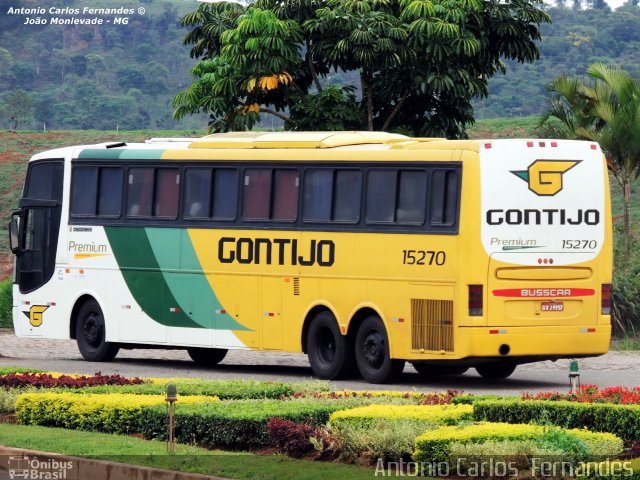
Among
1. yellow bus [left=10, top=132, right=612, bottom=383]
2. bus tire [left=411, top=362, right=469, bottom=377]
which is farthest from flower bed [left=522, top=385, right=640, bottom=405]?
bus tire [left=411, top=362, right=469, bottom=377]

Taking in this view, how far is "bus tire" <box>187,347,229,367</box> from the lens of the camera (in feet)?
86.8

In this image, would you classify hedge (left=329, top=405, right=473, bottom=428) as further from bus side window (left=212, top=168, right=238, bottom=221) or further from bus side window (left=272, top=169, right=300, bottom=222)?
bus side window (left=212, top=168, right=238, bottom=221)

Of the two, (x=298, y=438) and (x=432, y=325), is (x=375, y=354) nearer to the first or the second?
(x=432, y=325)

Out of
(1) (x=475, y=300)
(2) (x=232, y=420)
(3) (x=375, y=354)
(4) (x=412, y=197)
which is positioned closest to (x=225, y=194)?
(4) (x=412, y=197)

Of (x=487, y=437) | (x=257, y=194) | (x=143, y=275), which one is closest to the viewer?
(x=487, y=437)

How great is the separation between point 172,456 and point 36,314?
47.4ft

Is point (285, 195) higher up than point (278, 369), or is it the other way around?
point (285, 195)

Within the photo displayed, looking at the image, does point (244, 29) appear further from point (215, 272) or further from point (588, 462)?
point (588, 462)

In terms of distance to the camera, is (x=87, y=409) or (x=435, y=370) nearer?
(x=87, y=409)

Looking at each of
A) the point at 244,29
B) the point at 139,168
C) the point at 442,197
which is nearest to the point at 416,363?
the point at 442,197

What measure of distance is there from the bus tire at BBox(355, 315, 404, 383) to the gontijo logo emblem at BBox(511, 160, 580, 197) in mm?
2751

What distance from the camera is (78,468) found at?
13.3 m

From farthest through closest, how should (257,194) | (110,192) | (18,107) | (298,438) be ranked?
(18,107)
(110,192)
(257,194)
(298,438)

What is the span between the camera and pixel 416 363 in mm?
22641
